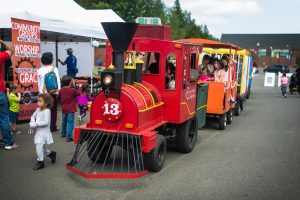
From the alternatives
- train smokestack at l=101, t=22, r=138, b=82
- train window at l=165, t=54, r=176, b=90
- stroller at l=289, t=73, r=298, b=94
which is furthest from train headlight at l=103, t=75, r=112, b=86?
stroller at l=289, t=73, r=298, b=94

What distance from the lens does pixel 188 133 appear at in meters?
7.66

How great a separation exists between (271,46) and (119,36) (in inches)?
4677

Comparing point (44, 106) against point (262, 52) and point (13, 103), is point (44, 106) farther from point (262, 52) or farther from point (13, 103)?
point (262, 52)

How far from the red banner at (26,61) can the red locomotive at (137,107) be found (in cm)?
338

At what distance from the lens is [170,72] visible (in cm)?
722

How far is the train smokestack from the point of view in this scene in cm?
585

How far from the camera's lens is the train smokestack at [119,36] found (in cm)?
585

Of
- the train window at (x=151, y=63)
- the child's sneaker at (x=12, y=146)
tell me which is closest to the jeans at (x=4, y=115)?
the child's sneaker at (x=12, y=146)

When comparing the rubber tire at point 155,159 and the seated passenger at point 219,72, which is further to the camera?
the seated passenger at point 219,72

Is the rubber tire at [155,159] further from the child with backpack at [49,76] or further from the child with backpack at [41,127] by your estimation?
the child with backpack at [49,76]

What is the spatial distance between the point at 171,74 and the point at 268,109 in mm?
9087

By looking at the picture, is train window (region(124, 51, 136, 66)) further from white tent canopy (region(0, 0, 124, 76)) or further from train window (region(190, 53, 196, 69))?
white tent canopy (region(0, 0, 124, 76))

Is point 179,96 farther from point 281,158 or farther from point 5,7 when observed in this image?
point 5,7

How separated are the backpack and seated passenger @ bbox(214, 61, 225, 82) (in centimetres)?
432
